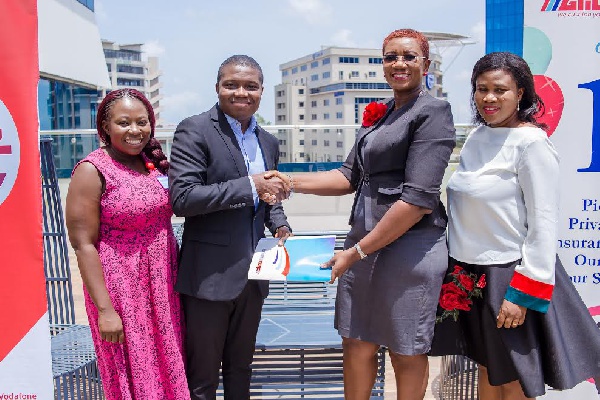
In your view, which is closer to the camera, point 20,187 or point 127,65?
point 20,187

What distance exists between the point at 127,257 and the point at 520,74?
1.64 m

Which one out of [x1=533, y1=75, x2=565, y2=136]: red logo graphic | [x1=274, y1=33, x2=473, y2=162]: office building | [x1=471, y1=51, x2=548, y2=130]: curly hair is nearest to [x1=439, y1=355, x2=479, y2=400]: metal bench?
[x1=533, y1=75, x2=565, y2=136]: red logo graphic

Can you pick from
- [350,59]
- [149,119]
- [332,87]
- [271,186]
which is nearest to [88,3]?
[149,119]

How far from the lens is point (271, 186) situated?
7.32ft

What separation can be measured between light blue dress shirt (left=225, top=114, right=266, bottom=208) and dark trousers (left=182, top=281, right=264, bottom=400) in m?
0.44

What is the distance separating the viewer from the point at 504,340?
2123 mm

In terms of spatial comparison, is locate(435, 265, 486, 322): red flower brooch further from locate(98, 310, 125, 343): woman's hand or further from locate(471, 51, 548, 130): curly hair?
locate(98, 310, 125, 343): woman's hand

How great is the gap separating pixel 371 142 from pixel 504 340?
0.89 m

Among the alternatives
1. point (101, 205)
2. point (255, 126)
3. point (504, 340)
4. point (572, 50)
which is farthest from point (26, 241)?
point (572, 50)

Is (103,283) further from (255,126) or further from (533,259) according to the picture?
(533,259)

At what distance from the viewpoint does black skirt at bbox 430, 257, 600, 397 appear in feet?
6.85

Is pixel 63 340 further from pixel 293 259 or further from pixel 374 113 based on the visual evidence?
pixel 374 113

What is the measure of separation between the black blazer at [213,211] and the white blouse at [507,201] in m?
0.82

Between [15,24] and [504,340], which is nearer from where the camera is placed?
[15,24]
